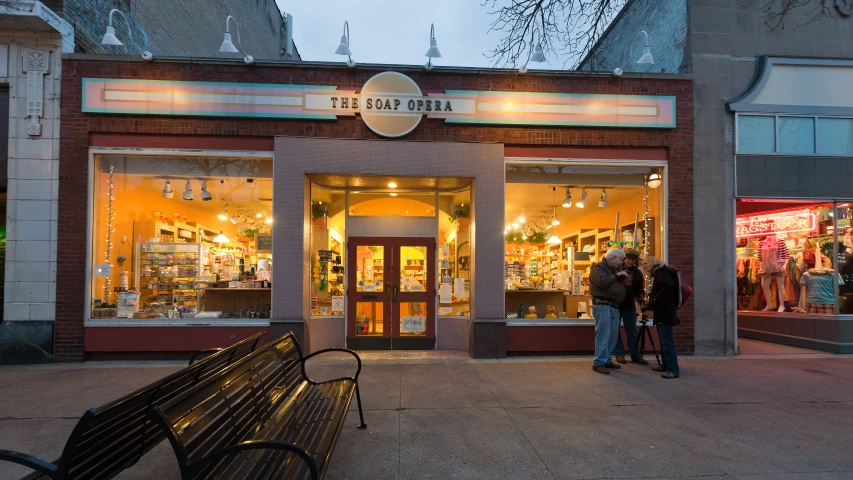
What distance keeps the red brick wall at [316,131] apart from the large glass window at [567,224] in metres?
0.45

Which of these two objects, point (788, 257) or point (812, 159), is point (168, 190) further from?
point (788, 257)

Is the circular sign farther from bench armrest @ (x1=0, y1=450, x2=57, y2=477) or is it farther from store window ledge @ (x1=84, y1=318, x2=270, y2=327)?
bench armrest @ (x1=0, y1=450, x2=57, y2=477)

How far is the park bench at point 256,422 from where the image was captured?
2686 mm

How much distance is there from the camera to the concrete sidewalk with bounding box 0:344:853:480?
4.08 meters

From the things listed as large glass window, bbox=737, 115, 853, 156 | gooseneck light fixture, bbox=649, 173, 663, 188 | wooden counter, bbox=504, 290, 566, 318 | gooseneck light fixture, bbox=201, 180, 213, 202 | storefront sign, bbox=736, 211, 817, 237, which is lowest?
wooden counter, bbox=504, 290, 566, 318

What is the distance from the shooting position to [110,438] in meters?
2.64

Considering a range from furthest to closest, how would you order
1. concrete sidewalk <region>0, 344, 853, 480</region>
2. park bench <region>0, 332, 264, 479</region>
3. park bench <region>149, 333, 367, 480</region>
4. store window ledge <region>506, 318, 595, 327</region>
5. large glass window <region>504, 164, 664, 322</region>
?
1. large glass window <region>504, 164, 664, 322</region>
2. store window ledge <region>506, 318, 595, 327</region>
3. concrete sidewalk <region>0, 344, 853, 480</region>
4. park bench <region>149, 333, 367, 480</region>
5. park bench <region>0, 332, 264, 479</region>

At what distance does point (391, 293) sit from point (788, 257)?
8.83 metres

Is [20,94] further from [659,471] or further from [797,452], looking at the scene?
[797,452]

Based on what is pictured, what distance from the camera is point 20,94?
26.5 feet

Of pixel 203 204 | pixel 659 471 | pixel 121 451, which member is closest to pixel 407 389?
pixel 659 471

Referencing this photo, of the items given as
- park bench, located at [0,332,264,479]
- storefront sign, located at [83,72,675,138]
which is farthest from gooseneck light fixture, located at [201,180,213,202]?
park bench, located at [0,332,264,479]

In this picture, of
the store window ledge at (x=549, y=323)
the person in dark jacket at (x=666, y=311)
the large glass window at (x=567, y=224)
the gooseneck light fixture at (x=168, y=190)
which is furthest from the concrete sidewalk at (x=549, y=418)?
the gooseneck light fixture at (x=168, y=190)

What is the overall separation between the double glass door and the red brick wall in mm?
2159
